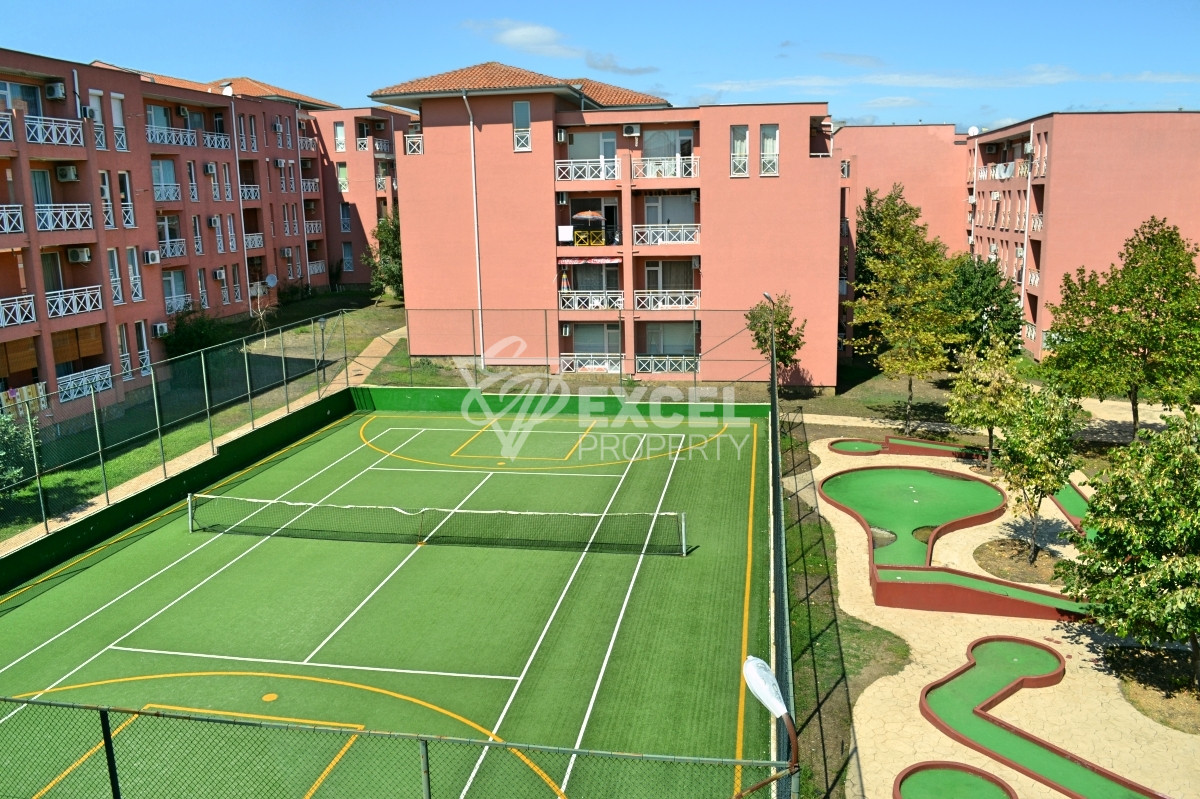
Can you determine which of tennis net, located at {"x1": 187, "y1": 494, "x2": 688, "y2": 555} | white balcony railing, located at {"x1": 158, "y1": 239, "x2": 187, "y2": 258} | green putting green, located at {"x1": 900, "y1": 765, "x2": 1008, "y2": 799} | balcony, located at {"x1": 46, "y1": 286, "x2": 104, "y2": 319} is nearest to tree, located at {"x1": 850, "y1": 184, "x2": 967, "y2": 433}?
tennis net, located at {"x1": 187, "y1": 494, "x2": 688, "y2": 555}

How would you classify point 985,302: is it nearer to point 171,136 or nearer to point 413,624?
point 413,624

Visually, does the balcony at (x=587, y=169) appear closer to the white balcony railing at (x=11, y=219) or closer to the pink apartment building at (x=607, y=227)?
the pink apartment building at (x=607, y=227)

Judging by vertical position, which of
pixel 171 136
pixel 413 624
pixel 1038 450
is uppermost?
pixel 171 136

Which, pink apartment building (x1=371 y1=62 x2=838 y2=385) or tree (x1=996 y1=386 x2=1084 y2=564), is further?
pink apartment building (x1=371 y1=62 x2=838 y2=385)

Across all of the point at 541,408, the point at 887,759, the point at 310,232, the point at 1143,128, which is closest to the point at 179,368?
the point at 541,408

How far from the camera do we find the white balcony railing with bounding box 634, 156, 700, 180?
1492 inches

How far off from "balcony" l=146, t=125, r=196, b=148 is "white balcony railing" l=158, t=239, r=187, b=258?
14.0 ft

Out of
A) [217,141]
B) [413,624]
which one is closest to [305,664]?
[413,624]

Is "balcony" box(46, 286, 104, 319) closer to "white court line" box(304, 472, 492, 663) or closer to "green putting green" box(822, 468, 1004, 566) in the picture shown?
"white court line" box(304, 472, 492, 663)


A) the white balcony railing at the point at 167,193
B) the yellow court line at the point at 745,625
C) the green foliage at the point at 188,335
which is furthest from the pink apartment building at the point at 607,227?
the white balcony railing at the point at 167,193

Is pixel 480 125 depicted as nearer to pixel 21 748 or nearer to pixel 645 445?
pixel 645 445

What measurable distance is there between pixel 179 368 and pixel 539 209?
15435 millimetres

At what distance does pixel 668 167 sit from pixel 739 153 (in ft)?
9.19

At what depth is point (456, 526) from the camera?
80.6 feet
